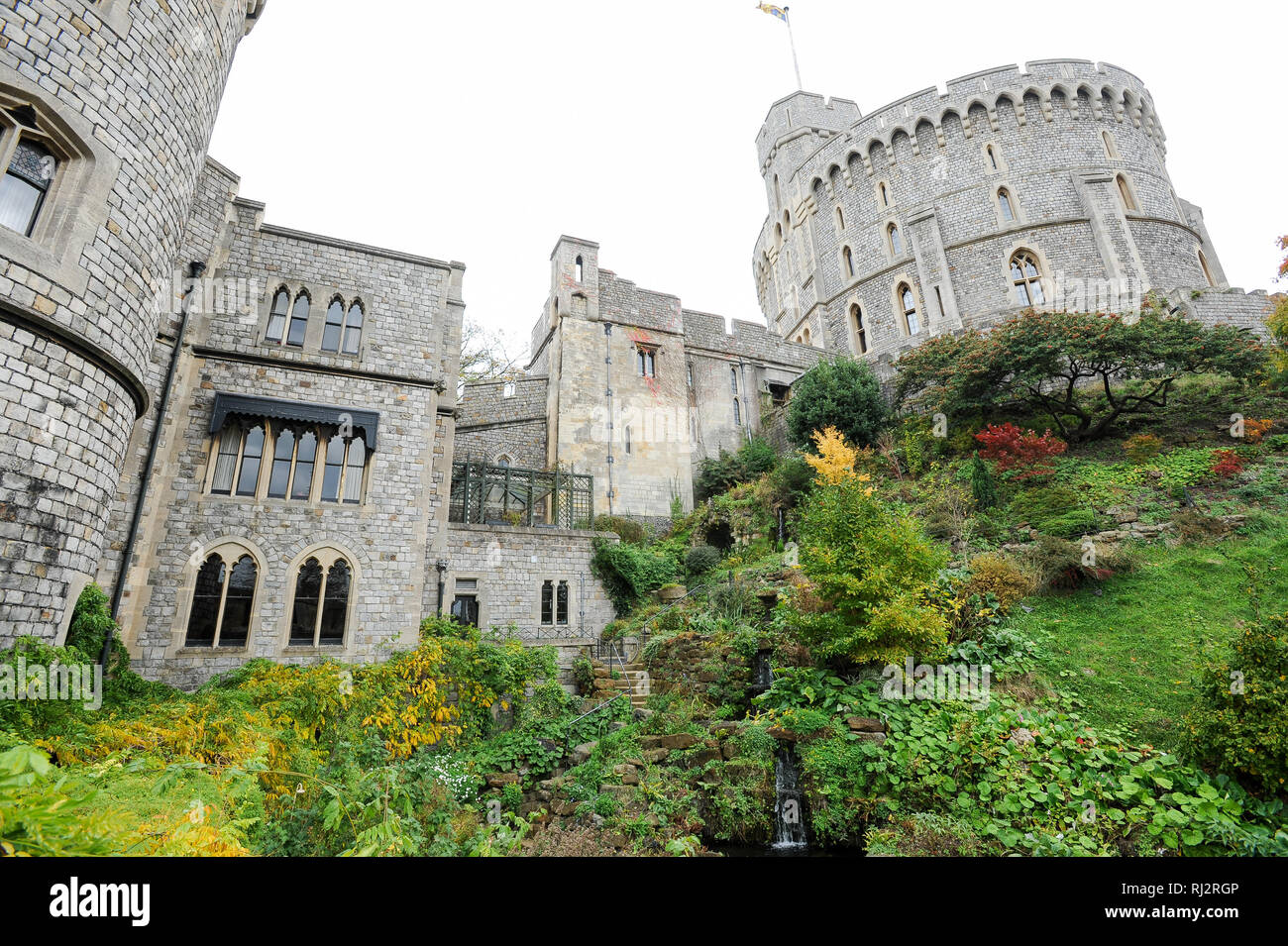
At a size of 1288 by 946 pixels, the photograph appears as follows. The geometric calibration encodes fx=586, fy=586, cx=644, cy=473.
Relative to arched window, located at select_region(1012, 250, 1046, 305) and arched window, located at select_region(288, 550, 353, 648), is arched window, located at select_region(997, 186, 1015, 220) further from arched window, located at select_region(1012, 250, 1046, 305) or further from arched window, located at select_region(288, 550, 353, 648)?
arched window, located at select_region(288, 550, 353, 648)

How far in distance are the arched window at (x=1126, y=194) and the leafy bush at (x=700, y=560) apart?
23750 mm

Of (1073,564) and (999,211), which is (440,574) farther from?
(999,211)

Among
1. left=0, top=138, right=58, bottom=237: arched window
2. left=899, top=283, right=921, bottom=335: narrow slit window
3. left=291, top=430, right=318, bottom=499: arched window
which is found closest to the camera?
left=0, top=138, right=58, bottom=237: arched window

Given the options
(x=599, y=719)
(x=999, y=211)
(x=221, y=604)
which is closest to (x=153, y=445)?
(x=221, y=604)

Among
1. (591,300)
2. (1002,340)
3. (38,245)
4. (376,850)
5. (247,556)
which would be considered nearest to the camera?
(376,850)

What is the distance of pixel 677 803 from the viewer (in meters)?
7.97

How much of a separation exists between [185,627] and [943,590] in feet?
42.0

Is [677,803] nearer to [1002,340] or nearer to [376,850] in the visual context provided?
[376,850]

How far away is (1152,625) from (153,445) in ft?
53.1

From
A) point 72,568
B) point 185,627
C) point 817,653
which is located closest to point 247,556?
point 185,627

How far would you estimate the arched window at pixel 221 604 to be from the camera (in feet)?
33.7

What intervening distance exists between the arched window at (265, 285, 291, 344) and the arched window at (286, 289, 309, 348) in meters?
0.13

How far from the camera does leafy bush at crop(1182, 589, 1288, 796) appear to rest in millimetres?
5234

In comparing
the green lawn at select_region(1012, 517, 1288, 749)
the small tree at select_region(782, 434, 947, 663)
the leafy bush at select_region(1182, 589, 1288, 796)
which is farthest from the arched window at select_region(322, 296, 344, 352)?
the leafy bush at select_region(1182, 589, 1288, 796)
